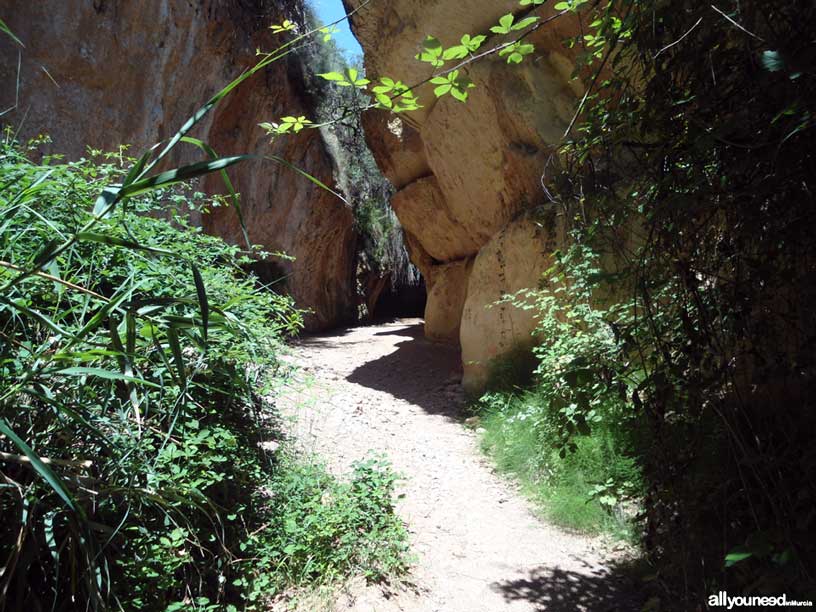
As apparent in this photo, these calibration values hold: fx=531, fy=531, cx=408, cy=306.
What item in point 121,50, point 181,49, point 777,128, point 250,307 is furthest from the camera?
point 181,49

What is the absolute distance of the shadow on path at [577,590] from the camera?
2.78m

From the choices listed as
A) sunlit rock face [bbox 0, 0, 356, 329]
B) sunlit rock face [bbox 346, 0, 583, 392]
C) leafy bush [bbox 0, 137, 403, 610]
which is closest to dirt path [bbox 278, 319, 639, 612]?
leafy bush [bbox 0, 137, 403, 610]

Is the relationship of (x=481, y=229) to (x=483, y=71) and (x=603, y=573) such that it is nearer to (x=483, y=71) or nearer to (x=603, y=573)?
(x=483, y=71)

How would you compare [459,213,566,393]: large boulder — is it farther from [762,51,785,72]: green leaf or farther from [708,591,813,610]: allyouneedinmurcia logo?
[762,51,785,72]: green leaf

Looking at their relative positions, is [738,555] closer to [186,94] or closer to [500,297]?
[500,297]

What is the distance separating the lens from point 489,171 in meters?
7.31

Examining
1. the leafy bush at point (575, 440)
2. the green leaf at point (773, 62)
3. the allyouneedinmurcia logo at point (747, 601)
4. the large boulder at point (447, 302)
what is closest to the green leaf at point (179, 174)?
the green leaf at point (773, 62)

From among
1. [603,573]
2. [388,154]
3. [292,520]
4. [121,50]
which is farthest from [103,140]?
[603,573]

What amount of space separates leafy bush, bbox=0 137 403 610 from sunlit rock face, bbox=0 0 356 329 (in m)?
1.56

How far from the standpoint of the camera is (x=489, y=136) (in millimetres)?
7070

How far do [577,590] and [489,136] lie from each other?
221 inches

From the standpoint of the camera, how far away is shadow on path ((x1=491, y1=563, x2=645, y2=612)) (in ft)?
9.13

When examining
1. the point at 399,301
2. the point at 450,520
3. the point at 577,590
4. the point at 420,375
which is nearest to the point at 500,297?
the point at 420,375

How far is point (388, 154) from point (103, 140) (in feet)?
17.4
